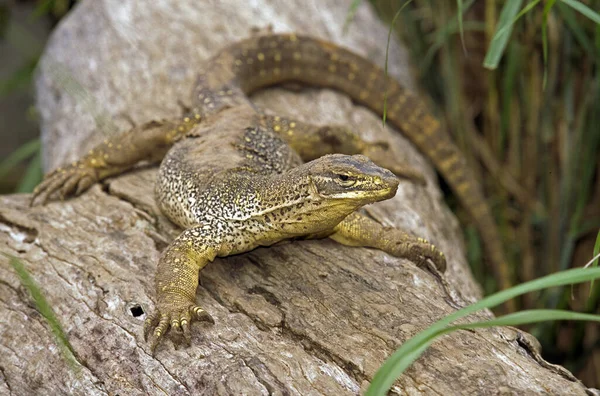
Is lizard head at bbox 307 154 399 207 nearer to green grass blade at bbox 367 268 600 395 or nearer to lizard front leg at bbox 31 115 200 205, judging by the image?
green grass blade at bbox 367 268 600 395

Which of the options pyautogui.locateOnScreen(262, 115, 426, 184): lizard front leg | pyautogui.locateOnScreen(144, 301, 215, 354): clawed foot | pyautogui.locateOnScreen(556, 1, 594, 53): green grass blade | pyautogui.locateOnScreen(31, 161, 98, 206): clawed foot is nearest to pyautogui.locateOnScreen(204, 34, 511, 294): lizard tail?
pyautogui.locateOnScreen(262, 115, 426, 184): lizard front leg

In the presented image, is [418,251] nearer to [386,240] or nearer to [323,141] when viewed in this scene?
[386,240]

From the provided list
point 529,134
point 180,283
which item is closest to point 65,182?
point 180,283

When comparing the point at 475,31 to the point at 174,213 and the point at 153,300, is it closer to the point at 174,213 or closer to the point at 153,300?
the point at 174,213

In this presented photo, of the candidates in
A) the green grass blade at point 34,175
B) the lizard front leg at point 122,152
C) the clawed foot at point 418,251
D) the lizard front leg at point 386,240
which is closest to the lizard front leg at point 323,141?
the lizard front leg at point 122,152

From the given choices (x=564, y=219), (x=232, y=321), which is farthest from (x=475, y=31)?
(x=232, y=321)

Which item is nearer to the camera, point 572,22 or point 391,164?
point 391,164

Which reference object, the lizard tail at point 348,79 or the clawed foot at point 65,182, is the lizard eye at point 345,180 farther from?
the lizard tail at point 348,79
